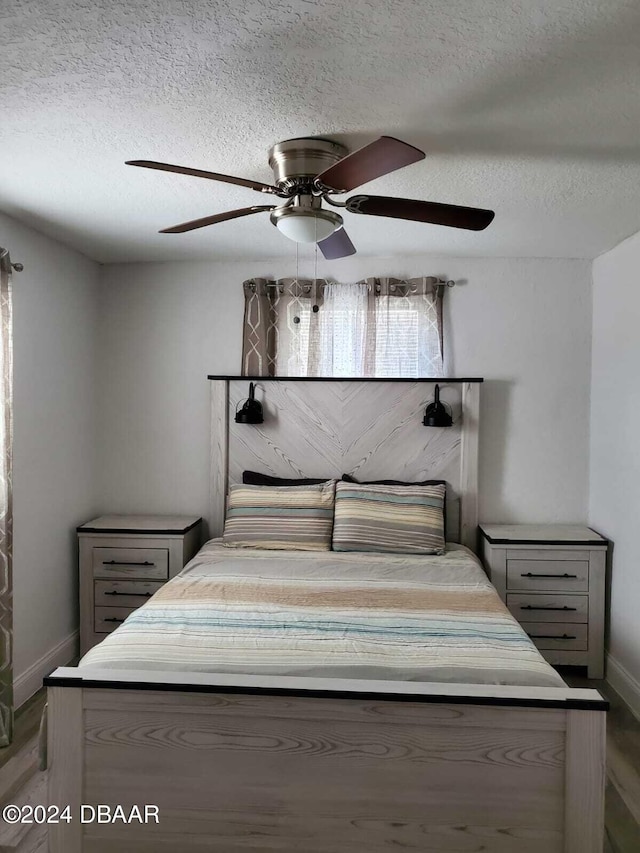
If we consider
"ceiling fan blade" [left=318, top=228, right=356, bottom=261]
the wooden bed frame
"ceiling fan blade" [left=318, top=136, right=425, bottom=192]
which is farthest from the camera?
"ceiling fan blade" [left=318, top=228, right=356, bottom=261]

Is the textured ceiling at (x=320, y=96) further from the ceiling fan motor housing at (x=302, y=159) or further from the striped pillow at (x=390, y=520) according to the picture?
the striped pillow at (x=390, y=520)

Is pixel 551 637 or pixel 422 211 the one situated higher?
pixel 422 211

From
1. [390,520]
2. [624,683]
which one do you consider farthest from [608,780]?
→ [390,520]

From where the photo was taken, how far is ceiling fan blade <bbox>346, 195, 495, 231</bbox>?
192 centimetres

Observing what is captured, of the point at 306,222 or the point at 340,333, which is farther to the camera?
the point at 340,333

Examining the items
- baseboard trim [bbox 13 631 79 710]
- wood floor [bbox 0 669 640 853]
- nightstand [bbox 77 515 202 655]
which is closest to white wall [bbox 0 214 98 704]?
baseboard trim [bbox 13 631 79 710]

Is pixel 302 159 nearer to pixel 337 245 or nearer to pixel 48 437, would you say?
pixel 337 245

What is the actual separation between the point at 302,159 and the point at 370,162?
1.67ft

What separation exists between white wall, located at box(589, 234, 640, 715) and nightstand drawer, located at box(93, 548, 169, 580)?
2.51 meters

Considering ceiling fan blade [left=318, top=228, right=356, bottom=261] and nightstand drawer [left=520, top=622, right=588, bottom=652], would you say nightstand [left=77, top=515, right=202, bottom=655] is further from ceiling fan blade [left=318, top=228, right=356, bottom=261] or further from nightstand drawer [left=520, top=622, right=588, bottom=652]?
nightstand drawer [left=520, top=622, right=588, bottom=652]

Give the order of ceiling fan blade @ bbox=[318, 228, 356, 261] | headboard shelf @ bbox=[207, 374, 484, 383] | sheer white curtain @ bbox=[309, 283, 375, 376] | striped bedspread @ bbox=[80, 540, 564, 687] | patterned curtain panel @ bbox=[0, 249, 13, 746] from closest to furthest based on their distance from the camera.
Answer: striped bedspread @ bbox=[80, 540, 564, 687] < ceiling fan blade @ bbox=[318, 228, 356, 261] < patterned curtain panel @ bbox=[0, 249, 13, 746] < headboard shelf @ bbox=[207, 374, 484, 383] < sheer white curtain @ bbox=[309, 283, 375, 376]

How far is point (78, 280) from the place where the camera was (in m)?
3.59

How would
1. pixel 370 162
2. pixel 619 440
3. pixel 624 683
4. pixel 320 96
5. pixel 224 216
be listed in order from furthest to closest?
pixel 619 440 → pixel 624 683 → pixel 224 216 → pixel 320 96 → pixel 370 162

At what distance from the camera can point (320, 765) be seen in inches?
67.0
